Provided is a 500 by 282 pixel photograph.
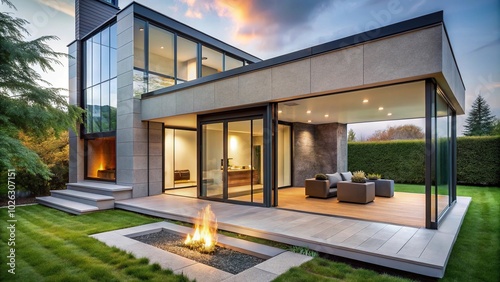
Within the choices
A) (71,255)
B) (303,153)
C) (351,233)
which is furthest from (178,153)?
(351,233)

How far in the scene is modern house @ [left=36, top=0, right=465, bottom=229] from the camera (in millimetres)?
4781

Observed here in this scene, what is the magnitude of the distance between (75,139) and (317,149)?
10.7m

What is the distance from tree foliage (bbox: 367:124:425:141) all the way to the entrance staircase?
13681 millimetres

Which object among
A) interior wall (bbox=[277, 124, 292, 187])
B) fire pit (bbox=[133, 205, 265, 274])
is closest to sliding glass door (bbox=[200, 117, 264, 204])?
fire pit (bbox=[133, 205, 265, 274])

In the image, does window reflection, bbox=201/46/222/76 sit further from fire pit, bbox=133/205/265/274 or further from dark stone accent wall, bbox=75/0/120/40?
fire pit, bbox=133/205/265/274

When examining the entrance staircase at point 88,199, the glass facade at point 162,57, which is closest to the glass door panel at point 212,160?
the entrance staircase at point 88,199

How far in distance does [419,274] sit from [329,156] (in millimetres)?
8804

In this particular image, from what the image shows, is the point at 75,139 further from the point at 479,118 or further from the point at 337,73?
the point at 479,118

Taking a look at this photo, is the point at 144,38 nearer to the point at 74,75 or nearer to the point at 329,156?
the point at 74,75

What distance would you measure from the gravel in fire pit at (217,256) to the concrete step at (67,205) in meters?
3.34

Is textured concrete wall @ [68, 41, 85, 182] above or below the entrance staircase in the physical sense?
above

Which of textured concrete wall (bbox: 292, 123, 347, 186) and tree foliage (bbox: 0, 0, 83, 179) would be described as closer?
tree foliage (bbox: 0, 0, 83, 179)

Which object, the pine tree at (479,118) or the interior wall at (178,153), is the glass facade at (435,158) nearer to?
the interior wall at (178,153)

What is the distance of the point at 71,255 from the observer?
4.06 m
